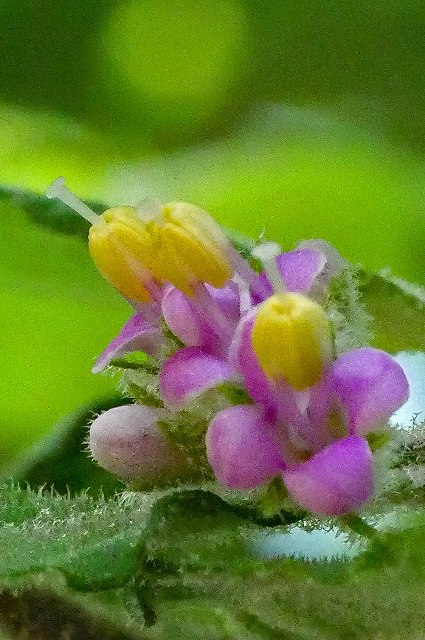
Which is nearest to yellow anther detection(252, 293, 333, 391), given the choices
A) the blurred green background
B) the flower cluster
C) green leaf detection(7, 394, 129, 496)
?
the flower cluster

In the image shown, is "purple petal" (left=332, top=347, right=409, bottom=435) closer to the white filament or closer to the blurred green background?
the white filament

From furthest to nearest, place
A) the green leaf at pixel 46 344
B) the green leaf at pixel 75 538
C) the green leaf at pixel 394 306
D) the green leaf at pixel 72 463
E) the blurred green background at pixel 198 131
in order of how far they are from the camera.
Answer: the blurred green background at pixel 198 131 < the green leaf at pixel 46 344 < the green leaf at pixel 72 463 < the green leaf at pixel 394 306 < the green leaf at pixel 75 538

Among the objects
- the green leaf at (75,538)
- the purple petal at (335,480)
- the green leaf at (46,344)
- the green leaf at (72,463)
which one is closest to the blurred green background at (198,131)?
the green leaf at (46,344)

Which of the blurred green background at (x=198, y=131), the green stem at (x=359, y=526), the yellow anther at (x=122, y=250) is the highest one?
the blurred green background at (x=198, y=131)

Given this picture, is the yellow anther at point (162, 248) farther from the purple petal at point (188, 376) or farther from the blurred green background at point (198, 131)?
the blurred green background at point (198, 131)

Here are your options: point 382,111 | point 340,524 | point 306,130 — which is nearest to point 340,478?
point 340,524

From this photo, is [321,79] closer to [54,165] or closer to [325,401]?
[54,165]
